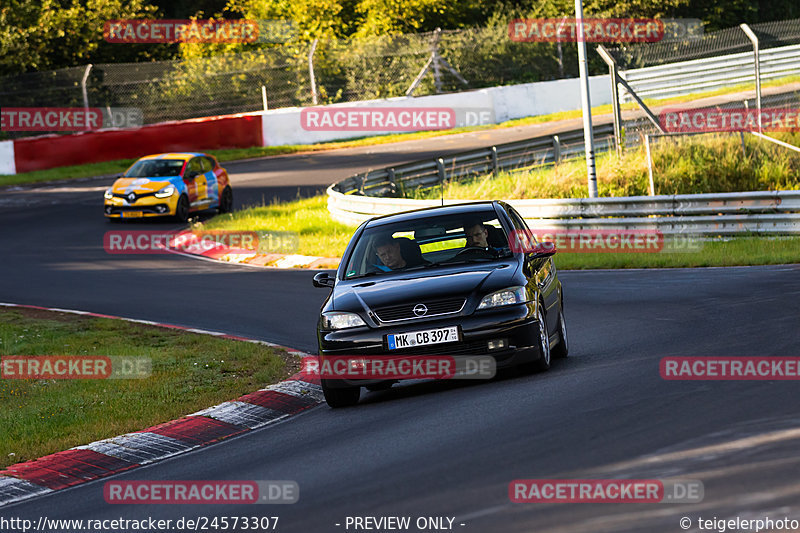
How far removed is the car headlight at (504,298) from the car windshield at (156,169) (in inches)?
763

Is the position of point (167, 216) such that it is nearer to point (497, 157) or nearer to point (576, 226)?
point (497, 157)

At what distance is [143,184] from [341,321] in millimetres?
18662

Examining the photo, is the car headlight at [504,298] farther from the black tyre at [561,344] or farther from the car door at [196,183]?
the car door at [196,183]

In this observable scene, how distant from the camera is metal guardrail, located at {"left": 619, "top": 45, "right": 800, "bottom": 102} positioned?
130ft

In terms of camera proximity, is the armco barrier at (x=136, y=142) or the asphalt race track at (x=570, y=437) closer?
the asphalt race track at (x=570, y=437)

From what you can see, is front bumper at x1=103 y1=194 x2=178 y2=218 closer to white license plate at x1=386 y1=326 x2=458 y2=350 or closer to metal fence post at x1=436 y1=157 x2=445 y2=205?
metal fence post at x1=436 y1=157 x2=445 y2=205

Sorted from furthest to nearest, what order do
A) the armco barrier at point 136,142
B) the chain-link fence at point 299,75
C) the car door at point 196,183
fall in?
the chain-link fence at point 299,75 < the armco barrier at point 136,142 < the car door at point 196,183

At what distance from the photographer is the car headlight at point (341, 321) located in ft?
31.4

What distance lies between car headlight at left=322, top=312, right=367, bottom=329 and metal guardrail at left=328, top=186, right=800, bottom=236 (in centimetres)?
835

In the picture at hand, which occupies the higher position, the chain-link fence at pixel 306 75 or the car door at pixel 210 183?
the chain-link fence at pixel 306 75

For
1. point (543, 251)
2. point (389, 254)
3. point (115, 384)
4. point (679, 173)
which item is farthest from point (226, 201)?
point (543, 251)

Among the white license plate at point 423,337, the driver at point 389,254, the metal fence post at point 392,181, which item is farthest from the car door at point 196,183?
the white license plate at point 423,337

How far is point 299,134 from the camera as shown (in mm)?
42156

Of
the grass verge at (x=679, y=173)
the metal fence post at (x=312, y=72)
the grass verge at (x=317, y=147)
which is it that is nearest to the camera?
the grass verge at (x=679, y=173)
